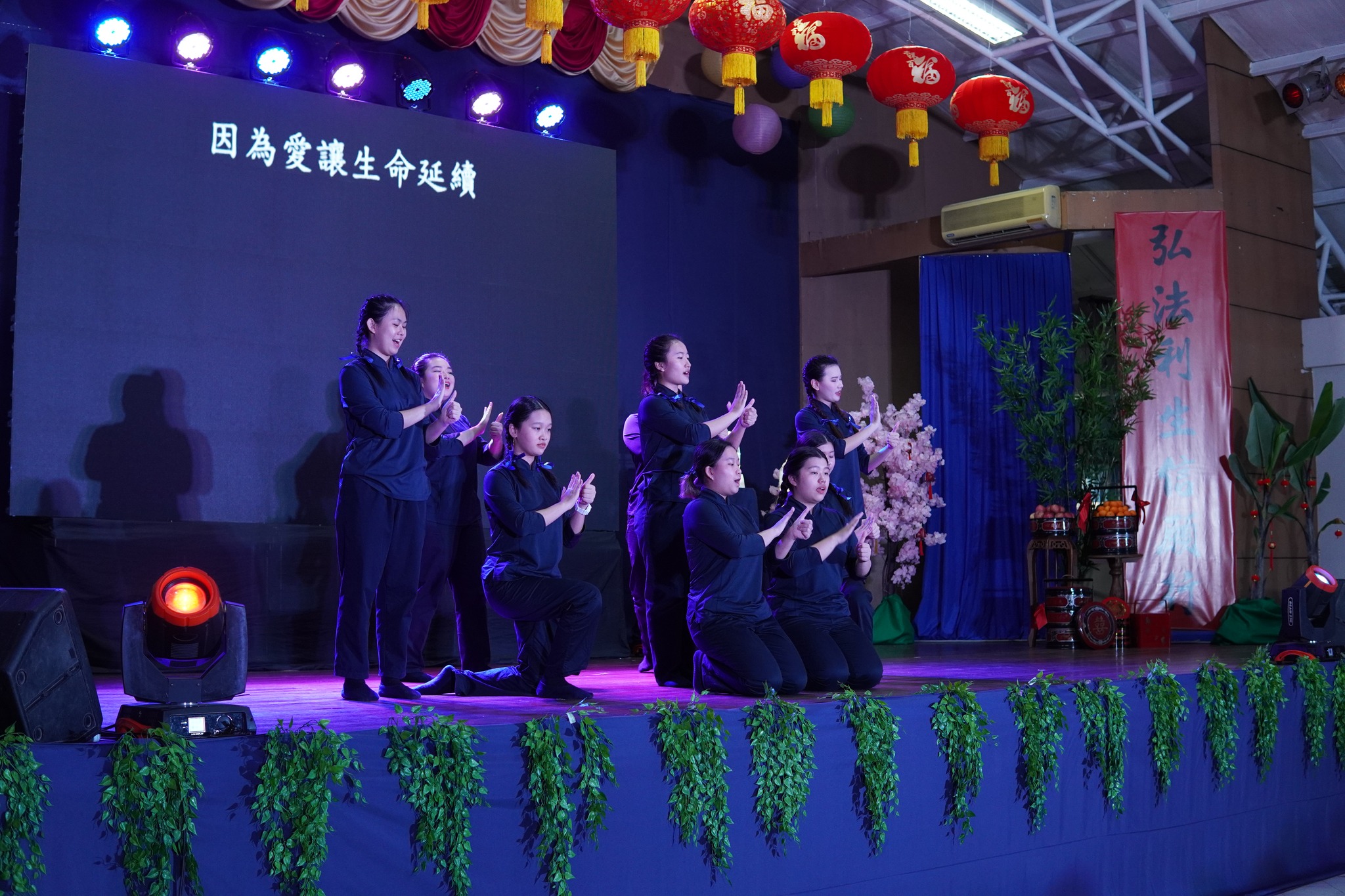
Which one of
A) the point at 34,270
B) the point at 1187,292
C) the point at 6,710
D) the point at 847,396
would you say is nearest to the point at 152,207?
the point at 34,270

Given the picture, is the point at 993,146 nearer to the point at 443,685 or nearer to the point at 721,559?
the point at 721,559

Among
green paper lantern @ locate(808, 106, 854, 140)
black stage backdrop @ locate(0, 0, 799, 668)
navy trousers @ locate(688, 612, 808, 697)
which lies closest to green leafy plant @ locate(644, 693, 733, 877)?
navy trousers @ locate(688, 612, 808, 697)

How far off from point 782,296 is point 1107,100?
3.07 meters

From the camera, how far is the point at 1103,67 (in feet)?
30.1

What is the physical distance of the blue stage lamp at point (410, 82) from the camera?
6809mm

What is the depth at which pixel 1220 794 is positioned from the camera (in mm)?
4352

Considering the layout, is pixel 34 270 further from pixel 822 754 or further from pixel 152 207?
pixel 822 754

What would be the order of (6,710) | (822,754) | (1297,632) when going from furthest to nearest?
(1297,632), (822,754), (6,710)

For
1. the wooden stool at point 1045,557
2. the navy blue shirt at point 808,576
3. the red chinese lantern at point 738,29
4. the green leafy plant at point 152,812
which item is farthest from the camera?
the wooden stool at point 1045,557

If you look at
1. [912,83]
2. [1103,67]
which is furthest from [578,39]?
[1103,67]

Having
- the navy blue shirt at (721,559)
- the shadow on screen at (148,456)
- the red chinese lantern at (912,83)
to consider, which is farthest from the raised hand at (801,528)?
the red chinese lantern at (912,83)

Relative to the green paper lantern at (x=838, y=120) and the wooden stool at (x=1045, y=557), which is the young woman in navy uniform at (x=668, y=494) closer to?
the wooden stool at (x=1045, y=557)

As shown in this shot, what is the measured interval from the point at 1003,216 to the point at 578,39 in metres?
2.93

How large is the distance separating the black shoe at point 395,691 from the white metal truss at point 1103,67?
603 centimetres
